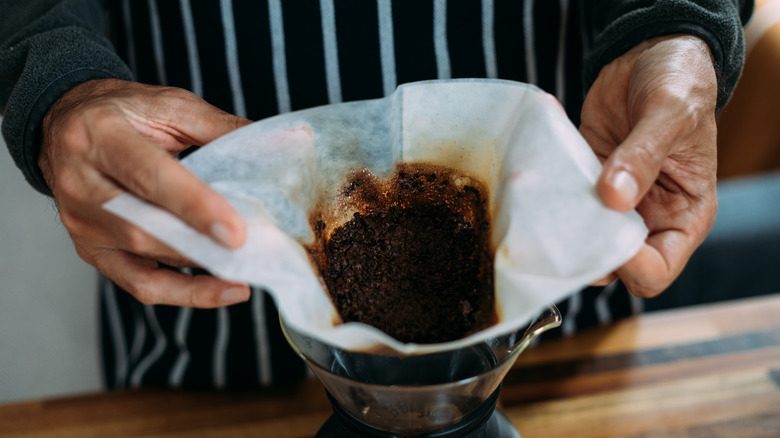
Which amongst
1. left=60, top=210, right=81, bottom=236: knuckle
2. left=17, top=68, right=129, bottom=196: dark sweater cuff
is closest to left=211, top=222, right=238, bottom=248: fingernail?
left=60, top=210, right=81, bottom=236: knuckle

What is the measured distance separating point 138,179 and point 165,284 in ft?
0.41

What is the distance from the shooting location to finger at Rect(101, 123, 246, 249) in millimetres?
388

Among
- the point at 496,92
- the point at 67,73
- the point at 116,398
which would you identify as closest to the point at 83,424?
the point at 116,398

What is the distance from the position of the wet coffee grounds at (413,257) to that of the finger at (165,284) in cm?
8

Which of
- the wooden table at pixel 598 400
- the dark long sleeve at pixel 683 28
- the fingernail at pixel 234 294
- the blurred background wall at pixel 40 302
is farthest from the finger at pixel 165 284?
the blurred background wall at pixel 40 302

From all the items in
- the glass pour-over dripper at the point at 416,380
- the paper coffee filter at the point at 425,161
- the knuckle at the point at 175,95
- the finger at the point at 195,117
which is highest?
the knuckle at the point at 175,95

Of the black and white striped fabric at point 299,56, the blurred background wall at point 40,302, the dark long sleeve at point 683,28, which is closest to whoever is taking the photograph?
the dark long sleeve at point 683,28

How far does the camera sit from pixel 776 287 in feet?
4.06

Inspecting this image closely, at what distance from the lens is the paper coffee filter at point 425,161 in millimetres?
392

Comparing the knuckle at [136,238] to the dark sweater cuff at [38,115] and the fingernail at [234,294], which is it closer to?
the fingernail at [234,294]

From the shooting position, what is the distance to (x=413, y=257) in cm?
51

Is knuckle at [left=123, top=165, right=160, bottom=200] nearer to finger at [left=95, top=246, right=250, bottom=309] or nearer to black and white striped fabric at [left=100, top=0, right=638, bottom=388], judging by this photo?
finger at [left=95, top=246, right=250, bottom=309]

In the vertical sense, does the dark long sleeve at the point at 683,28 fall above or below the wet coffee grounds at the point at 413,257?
above

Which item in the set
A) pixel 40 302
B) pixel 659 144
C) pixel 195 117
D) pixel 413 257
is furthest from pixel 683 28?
pixel 40 302
